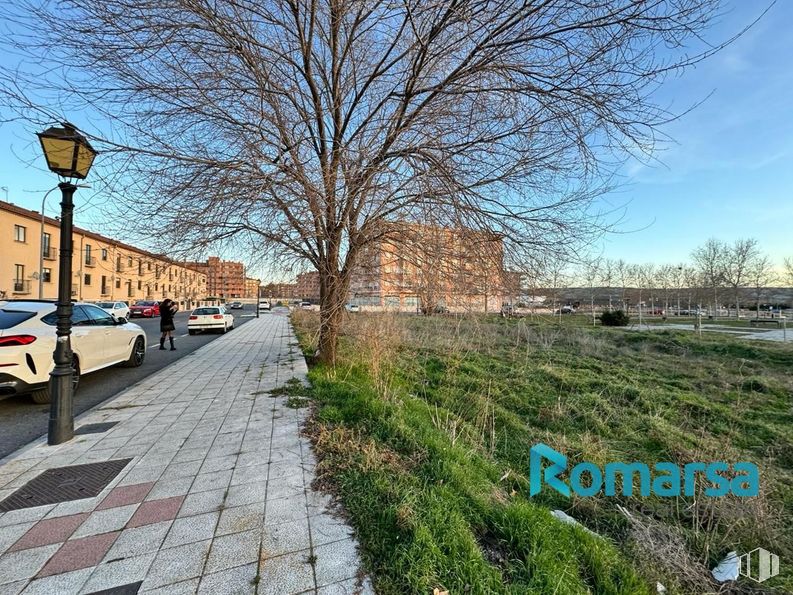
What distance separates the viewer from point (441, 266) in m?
5.30

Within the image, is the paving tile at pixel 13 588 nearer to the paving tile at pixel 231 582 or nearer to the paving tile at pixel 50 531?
the paving tile at pixel 50 531

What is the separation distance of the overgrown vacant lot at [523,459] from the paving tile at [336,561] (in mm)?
117

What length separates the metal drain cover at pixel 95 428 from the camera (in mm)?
4301

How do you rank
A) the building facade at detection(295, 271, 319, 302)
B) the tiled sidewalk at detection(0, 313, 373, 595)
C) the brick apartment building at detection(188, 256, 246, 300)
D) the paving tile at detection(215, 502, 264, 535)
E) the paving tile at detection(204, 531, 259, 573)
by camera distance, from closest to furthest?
the tiled sidewalk at detection(0, 313, 373, 595) < the paving tile at detection(204, 531, 259, 573) < the paving tile at detection(215, 502, 264, 535) < the brick apartment building at detection(188, 256, 246, 300) < the building facade at detection(295, 271, 319, 302)

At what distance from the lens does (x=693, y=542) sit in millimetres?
2932

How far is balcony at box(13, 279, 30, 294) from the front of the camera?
2667cm

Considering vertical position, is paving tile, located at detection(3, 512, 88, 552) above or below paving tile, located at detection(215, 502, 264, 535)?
below

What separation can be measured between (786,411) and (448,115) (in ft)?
28.1

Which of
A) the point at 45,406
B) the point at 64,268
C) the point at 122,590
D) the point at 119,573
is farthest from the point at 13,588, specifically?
the point at 45,406

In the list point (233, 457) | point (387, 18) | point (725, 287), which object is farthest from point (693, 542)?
point (725, 287)

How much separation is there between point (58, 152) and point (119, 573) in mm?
4156

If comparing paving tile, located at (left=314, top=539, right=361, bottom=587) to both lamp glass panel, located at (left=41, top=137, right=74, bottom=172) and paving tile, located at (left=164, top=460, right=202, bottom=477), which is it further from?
lamp glass panel, located at (left=41, top=137, right=74, bottom=172)

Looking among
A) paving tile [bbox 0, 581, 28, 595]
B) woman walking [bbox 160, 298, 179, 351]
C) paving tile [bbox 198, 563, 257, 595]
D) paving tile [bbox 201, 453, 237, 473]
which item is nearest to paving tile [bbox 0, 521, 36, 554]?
paving tile [bbox 0, 581, 28, 595]

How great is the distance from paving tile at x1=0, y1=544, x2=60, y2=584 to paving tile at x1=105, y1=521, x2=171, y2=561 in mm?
353
